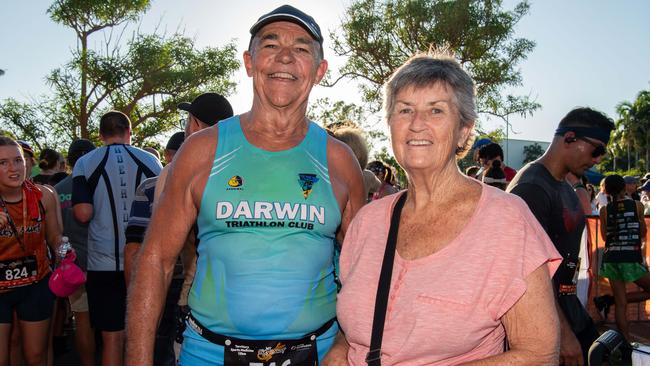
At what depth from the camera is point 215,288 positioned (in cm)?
241

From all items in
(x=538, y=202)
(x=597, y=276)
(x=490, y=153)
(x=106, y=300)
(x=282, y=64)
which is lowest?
(x=597, y=276)

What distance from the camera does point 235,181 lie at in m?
2.41

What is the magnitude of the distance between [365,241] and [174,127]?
845 inches

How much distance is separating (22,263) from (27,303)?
1.13ft

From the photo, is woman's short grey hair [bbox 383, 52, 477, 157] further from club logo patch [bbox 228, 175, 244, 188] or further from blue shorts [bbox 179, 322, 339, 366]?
blue shorts [bbox 179, 322, 339, 366]

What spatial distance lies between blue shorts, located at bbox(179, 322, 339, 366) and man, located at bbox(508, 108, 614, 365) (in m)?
1.68

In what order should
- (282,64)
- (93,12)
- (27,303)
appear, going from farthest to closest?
1. (93,12)
2. (27,303)
3. (282,64)

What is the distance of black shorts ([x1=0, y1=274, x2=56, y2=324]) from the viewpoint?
16.1ft

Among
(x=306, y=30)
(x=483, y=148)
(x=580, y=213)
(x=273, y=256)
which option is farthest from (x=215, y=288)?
(x=483, y=148)

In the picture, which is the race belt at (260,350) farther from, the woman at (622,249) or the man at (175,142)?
the woman at (622,249)

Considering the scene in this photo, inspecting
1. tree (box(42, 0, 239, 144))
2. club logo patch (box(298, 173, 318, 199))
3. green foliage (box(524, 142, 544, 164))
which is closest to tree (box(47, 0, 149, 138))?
tree (box(42, 0, 239, 144))

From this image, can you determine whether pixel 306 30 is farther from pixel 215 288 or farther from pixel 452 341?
pixel 452 341

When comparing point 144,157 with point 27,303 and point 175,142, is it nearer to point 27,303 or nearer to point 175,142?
point 175,142

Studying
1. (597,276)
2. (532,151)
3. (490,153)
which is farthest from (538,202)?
(532,151)
